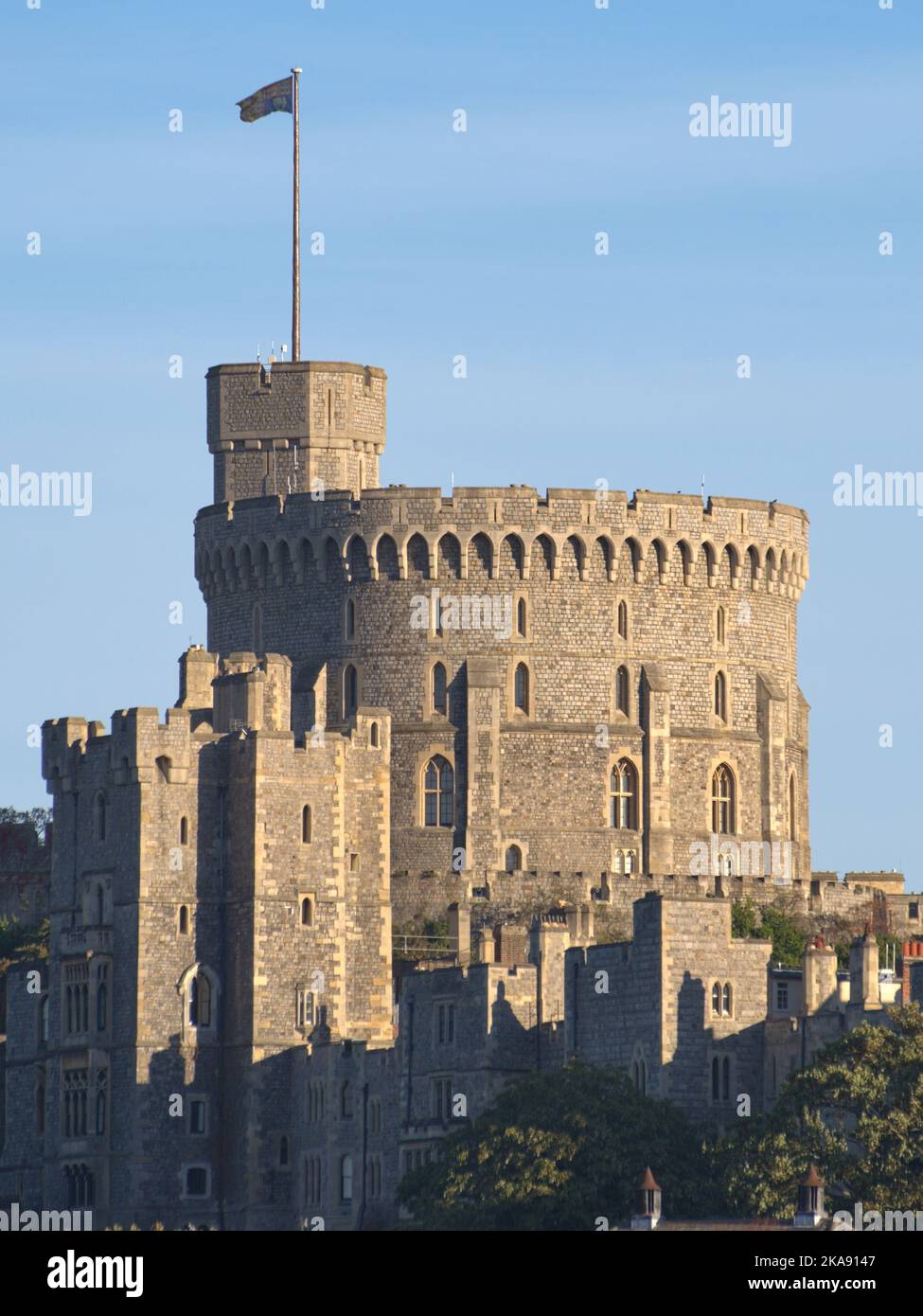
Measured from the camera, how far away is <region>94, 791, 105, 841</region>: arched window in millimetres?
151875

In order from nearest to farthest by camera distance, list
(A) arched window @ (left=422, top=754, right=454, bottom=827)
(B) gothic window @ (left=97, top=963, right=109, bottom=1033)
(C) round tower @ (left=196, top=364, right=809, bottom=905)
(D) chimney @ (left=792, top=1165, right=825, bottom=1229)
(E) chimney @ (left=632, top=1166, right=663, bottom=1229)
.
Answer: (D) chimney @ (left=792, top=1165, right=825, bottom=1229) → (E) chimney @ (left=632, top=1166, right=663, bottom=1229) → (B) gothic window @ (left=97, top=963, right=109, bottom=1033) → (A) arched window @ (left=422, top=754, right=454, bottom=827) → (C) round tower @ (left=196, top=364, right=809, bottom=905)

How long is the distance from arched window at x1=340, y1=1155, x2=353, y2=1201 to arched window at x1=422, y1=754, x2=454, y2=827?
2564 centimetres

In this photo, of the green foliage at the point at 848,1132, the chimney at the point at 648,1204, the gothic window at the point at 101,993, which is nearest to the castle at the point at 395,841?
the gothic window at the point at 101,993

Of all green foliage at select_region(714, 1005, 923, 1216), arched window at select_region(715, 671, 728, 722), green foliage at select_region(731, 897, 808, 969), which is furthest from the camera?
arched window at select_region(715, 671, 728, 722)

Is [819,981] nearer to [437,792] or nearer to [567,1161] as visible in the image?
[567,1161]

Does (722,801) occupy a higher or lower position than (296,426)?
lower

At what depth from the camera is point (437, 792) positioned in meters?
167

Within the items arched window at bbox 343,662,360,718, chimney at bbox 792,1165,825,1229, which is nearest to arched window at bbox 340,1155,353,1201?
arched window at bbox 343,662,360,718

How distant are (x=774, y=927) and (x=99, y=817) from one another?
23.1 m

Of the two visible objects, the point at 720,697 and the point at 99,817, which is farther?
the point at 720,697

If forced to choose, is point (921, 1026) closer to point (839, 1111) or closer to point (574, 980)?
point (839, 1111)

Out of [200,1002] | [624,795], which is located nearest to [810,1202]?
[200,1002]

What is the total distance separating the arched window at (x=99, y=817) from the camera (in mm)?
151875

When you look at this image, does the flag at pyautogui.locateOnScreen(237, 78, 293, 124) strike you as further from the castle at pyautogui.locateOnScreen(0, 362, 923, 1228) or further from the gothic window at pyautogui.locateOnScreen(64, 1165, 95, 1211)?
the gothic window at pyautogui.locateOnScreen(64, 1165, 95, 1211)
